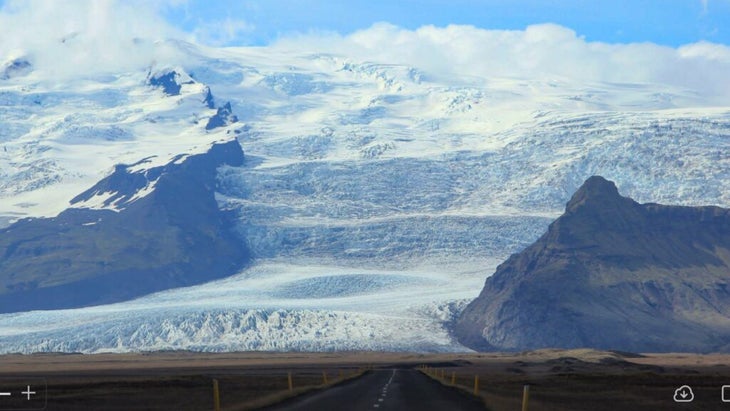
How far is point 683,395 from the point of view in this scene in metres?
Result: 52.3

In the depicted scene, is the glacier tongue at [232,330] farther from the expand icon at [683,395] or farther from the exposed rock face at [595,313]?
the expand icon at [683,395]

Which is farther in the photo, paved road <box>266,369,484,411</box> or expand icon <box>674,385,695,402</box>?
expand icon <box>674,385,695,402</box>

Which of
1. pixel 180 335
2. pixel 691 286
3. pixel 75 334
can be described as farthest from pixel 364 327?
pixel 691 286

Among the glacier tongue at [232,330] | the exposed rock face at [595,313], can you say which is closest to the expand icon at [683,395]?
the glacier tongue at [232,330]

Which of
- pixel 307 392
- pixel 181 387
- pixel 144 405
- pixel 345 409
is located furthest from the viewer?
pixel 181 387

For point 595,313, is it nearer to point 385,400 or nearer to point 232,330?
point 232,330

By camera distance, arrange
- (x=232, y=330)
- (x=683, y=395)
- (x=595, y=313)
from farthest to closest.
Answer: (x=595, y=313)
(x=232, y=330)
(x=683, y=395)

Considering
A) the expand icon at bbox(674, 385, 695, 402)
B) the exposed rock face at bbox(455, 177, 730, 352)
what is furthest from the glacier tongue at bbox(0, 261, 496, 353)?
the expand icon at bbox(674, 385, 695, 402)

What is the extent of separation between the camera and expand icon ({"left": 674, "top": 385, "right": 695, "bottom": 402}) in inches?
1955

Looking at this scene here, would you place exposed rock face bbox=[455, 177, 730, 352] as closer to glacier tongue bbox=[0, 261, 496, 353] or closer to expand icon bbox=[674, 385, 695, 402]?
glacier tongue bbox=[0, 261, 496, 353]

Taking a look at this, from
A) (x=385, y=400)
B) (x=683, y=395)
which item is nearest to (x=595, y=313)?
(x=683, y=395)

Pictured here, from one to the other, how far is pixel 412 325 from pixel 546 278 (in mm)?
28271

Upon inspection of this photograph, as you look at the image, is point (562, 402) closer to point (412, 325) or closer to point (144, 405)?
point (144, 405)

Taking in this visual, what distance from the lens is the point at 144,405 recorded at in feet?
154
